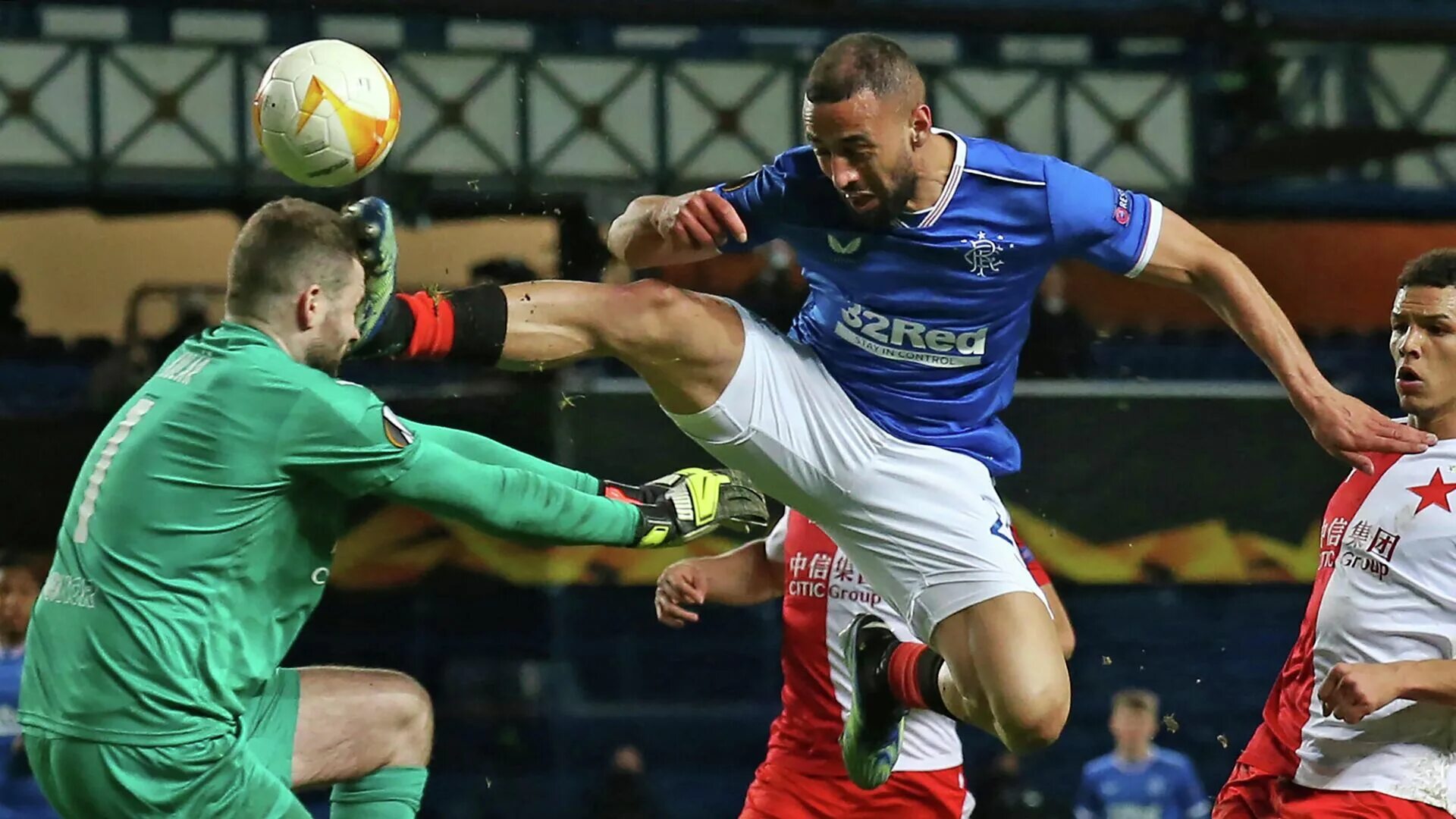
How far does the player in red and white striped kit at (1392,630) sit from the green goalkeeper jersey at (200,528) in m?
2.00

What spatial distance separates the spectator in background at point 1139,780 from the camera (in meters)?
7.77

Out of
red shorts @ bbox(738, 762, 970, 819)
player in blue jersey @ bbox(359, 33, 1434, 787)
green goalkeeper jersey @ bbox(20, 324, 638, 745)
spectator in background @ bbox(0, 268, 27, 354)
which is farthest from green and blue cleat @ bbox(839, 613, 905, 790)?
spectator in background @ bbox(0, 268, 27, 354)

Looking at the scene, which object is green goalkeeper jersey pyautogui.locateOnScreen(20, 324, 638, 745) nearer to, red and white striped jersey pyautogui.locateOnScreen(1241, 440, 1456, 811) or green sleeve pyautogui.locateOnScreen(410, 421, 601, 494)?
green sleeve pyautogui.locateOnScreen(410, 421, 601, 494)

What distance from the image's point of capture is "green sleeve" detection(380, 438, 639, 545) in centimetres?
336

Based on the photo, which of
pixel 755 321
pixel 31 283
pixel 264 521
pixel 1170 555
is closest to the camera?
pixel 264 521

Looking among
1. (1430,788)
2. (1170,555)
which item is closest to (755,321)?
(1430,788)

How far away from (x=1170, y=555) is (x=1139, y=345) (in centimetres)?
182

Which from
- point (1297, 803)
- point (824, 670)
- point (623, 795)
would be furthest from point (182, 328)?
point (1297, 803)

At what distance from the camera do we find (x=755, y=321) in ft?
13.9

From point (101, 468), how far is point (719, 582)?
1.99m

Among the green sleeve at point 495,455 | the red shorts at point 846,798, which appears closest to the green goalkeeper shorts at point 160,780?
the green sleeve at point 495,455

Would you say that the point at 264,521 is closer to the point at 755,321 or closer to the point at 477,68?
the point at 755,321

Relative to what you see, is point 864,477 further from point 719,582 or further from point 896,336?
point 719,582

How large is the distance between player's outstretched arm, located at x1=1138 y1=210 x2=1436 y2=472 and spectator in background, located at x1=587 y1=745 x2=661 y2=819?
4.35 meters
